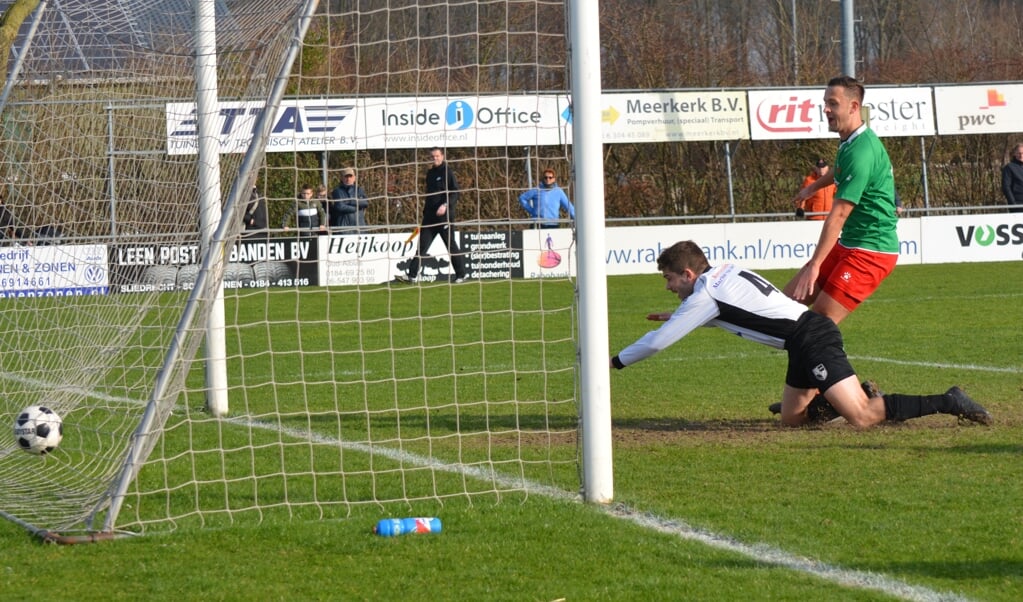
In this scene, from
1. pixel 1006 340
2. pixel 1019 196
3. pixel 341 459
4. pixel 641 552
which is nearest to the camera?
pixel 641 552

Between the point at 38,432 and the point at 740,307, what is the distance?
3682 millimetres

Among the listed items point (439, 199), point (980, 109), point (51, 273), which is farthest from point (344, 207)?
point (980, 109)

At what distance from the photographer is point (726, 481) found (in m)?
6.05

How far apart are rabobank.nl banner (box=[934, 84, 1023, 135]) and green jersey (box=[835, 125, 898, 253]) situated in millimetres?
22198

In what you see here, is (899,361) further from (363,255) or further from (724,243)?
(724,243)

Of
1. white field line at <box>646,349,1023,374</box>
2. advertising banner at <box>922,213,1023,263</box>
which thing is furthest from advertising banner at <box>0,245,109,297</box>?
advertising banner at <box>922,213,1023,263</box>

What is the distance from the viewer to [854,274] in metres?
7.41

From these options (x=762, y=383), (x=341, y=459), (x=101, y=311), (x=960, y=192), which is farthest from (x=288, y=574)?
(x=960, y=192)

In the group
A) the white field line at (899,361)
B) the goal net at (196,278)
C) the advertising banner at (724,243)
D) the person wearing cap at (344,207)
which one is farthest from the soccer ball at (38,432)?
the advertising banner at (724,243)

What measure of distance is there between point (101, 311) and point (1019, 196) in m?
19.5

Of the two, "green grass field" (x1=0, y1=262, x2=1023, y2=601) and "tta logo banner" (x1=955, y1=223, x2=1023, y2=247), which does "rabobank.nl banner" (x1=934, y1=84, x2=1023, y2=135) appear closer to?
"tta logo banner" (x1=955, y1=223, x2=1023, y2=247)

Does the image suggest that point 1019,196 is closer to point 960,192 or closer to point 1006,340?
point 960,192

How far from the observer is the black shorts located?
22.8ft

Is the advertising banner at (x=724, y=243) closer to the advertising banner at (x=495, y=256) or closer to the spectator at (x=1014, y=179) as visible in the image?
the spectator at (x=1014, y=179)
